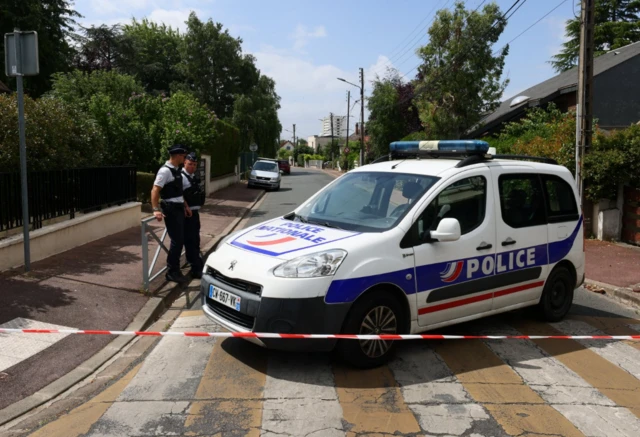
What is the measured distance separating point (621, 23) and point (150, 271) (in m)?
42.5

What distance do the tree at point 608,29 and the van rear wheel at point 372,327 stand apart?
133 ft

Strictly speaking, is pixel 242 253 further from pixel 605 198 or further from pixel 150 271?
pixel 605 198

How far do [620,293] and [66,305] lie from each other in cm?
725

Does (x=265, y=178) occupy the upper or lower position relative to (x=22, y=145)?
lower

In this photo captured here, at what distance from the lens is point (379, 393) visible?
4348mm

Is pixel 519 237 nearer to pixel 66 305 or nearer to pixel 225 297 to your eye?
pixel 225 297

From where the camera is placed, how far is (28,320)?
578 centimetres

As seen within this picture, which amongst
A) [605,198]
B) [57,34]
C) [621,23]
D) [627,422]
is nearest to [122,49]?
[57,34]

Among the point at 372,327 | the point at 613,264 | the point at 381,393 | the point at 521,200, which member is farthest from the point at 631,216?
the point at 381,393

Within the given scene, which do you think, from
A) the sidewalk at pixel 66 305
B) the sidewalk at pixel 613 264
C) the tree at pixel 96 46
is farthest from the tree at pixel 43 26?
the sidewalk at pixel 613 264

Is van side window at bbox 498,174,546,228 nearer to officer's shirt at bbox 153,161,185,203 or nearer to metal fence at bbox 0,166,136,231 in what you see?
officer's shirt at bbox 153,161,185,203

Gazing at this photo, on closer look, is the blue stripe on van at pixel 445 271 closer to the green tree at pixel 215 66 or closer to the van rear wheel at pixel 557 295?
the van rear wheel at pixel 557 295

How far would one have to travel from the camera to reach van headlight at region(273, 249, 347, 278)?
445cm

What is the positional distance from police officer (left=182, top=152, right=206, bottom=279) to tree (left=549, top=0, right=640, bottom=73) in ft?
126
